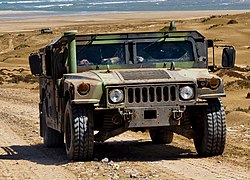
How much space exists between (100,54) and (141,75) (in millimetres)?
1225

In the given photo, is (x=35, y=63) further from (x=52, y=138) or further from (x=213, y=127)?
(x=213, y=127)

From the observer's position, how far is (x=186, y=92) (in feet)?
40.2

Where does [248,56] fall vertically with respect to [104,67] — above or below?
below

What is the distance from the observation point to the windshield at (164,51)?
44.5 feet

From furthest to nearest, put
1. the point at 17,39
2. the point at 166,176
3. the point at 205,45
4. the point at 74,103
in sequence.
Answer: the point at 17,39 → the point at 205,45 → the point at 74,103 → the point at 166,176

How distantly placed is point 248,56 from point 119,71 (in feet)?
114

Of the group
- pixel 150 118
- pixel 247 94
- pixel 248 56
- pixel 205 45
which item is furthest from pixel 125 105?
pixel 248 56

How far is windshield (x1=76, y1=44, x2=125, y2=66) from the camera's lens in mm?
13461

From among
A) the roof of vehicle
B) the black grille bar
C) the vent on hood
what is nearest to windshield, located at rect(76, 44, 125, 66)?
the roof of vehicle

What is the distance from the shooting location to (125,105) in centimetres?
1214

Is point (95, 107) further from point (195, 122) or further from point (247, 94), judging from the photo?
point (247, 94)

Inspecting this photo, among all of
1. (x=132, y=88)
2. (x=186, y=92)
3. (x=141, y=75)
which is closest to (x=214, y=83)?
(x=186, y=92)

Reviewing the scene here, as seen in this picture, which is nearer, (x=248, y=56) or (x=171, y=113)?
(x=171, y=113)

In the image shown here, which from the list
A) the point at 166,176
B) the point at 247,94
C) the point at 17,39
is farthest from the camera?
the point at 17,39
